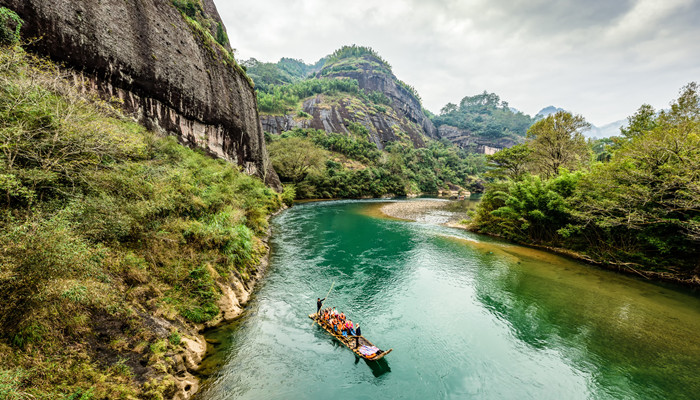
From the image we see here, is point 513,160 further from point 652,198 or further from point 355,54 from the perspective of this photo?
point 355,54

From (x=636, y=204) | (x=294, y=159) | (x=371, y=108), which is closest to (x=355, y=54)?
(x=371, y=108)

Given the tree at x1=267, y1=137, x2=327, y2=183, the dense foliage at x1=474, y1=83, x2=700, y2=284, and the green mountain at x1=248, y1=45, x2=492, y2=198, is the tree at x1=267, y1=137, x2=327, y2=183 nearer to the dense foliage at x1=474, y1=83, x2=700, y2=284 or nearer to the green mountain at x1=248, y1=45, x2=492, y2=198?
the green mountain at x1=248, y1=45, x2=492, y2=198

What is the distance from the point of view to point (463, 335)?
10977mm

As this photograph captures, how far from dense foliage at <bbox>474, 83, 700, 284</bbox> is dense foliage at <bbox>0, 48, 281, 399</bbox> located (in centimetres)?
2339

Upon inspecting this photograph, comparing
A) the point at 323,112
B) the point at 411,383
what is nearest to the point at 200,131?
the point at 411,383

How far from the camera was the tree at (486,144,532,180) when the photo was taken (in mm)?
30948

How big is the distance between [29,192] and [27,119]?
243 centimetres

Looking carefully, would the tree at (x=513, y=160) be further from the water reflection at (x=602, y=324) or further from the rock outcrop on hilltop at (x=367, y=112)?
the rock outcrop on hilltop at (x=367, y=112)

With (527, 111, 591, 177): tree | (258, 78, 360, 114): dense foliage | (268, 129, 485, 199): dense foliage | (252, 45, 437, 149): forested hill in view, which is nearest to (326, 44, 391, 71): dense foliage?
(252, 45, 437, 149): forested hill

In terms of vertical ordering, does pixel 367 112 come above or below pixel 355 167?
above

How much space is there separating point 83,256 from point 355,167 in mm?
65825

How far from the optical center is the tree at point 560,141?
25.2 m

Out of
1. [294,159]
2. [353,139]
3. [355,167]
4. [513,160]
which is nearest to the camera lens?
[513,160]

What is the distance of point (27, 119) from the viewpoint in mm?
6676
